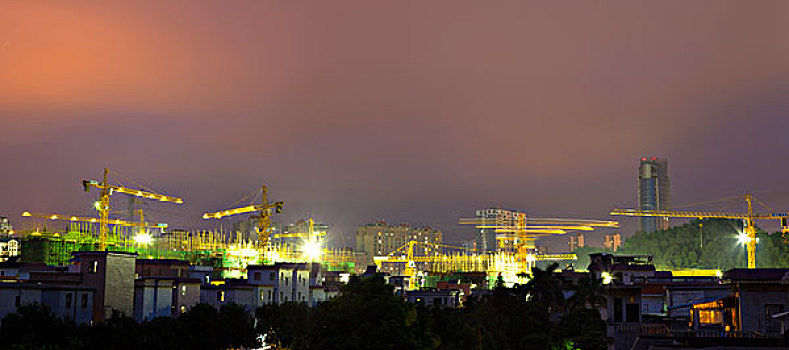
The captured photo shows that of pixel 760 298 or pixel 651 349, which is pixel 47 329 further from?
pixel 760 298

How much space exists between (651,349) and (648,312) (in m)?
35.3

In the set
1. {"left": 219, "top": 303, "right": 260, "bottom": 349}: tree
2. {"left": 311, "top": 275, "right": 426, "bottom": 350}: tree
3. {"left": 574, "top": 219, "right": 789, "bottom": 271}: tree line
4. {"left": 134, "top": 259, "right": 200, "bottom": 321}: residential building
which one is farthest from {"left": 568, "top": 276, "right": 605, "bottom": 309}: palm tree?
{"left": 574, "top": 219, "right": 789, "bottom": 271}: tree line

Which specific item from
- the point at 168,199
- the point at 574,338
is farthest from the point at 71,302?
the point at 168,199

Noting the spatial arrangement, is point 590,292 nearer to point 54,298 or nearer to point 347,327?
point 347,327

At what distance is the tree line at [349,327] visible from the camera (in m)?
38.6

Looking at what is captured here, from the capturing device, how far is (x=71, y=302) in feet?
Answer: 160

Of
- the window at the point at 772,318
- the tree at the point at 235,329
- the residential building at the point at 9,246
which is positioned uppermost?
the residential building at the point at 9,246

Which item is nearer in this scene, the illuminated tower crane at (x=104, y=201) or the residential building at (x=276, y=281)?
the residential building at (x=276, y=281)

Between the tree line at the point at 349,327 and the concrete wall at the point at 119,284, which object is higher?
the concrete wall at the point at 119,284

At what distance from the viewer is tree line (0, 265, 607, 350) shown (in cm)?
3856

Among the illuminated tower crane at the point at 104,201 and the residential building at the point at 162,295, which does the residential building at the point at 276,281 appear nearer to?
the residential building at the point at 162,295

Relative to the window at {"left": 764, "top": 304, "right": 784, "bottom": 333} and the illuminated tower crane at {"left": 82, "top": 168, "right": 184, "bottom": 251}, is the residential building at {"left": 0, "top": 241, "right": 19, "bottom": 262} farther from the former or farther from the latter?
the window at {"left": 764, "top": 304, "right": 784, "bottom": 333}

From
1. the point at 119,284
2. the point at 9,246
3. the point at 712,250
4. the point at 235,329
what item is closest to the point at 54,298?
the point at 119,284

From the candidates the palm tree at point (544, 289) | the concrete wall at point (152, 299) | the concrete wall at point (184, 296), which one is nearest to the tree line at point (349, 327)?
the palm tree at point (544, 289)
